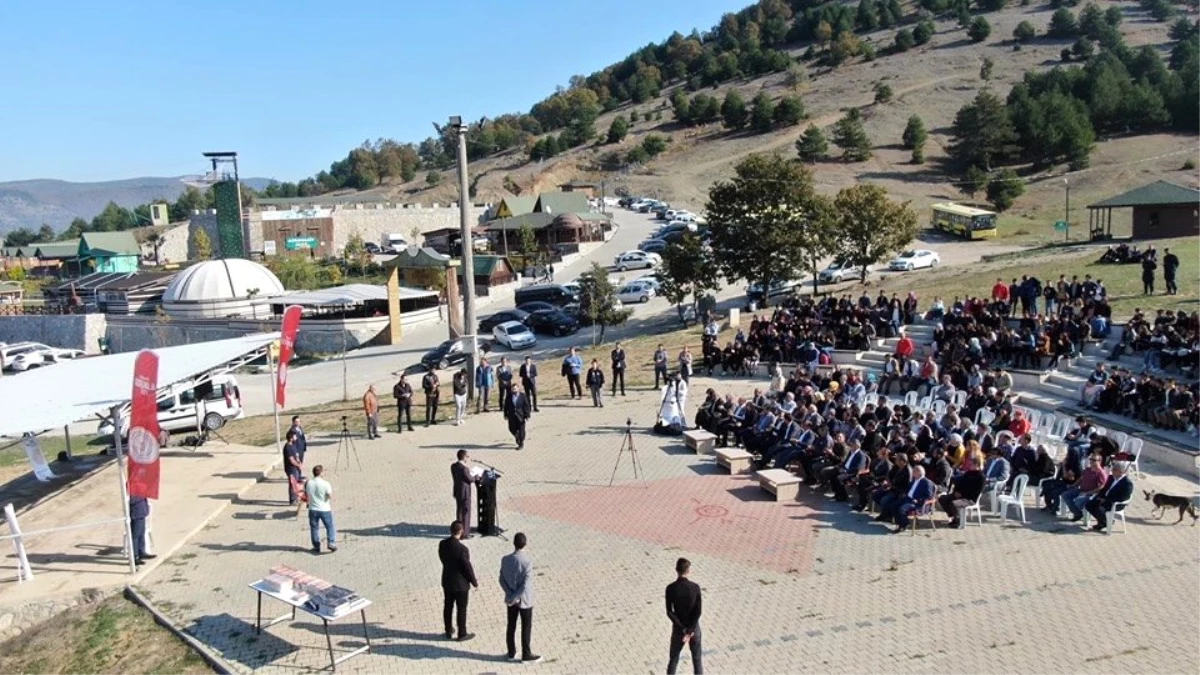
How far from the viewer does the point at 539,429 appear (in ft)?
67.4

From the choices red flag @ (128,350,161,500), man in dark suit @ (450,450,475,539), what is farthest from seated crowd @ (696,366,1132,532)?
red flag @ (128,350,161,500)

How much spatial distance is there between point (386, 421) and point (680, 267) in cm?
1631

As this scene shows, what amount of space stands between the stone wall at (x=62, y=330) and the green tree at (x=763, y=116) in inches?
3143

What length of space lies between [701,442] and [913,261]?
107ft

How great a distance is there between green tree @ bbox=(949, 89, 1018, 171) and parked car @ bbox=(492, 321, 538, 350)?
207 ft

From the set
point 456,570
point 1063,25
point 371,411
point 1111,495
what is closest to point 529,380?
point 371,411

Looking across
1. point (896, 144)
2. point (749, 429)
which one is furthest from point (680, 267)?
point (896, 144)

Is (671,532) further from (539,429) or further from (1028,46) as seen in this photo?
(1028,46)

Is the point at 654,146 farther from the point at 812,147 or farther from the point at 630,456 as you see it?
the point at 630,456

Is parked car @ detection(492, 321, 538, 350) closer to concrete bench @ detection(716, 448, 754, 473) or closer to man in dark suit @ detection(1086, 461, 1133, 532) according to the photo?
concrete bench @ detection(716, 448, 754, 473)

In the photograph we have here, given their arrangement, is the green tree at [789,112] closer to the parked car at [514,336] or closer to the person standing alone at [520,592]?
the parked car at [514,336]

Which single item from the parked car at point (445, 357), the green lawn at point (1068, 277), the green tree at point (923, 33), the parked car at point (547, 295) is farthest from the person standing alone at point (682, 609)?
the green tree at point (923, 33)

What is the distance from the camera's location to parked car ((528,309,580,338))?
134 feet

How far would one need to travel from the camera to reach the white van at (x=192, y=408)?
76.7 feet
